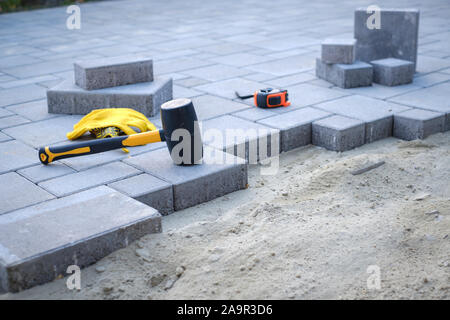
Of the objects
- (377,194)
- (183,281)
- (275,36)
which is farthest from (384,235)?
(275,36)

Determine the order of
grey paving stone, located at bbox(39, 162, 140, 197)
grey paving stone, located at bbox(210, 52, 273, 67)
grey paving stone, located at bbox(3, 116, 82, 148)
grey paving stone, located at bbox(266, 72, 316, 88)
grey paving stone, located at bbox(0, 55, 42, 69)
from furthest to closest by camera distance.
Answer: grey paving stone, located at bbox(0, 55, 42, 69) → grey paving stone, located at bbox(210, 52, 273, 67) → grey paving stone, located at bbox(266, 72, 316, 88) → grey paving stone, located at bbox(3, 116, 82, 148) → grey paving stone, located at bbox(39, 162, 140, 197)

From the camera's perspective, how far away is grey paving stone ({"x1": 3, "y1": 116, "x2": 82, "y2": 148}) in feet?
15.0

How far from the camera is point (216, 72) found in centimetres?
662

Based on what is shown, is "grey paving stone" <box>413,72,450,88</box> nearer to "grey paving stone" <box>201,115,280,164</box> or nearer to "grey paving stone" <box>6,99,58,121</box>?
"grey paving stone" <box>201,115,280,164</box>

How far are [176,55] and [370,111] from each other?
3.50 meters

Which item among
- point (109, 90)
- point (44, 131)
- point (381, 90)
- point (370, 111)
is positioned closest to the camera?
point (44, 131)

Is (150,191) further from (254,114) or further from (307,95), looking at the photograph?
(307,95)

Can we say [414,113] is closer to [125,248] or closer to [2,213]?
[125,248]

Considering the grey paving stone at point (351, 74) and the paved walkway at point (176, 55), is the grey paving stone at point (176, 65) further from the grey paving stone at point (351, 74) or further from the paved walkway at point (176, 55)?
the grey paving stone at point (351, 74)

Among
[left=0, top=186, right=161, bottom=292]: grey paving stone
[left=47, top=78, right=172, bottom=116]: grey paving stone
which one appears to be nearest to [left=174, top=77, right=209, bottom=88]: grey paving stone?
[left=47, top=78, right=172, bottom=116]: grey paving stone

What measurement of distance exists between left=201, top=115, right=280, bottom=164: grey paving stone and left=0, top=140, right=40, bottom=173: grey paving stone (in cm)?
133

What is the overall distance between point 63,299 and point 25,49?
21.5ft

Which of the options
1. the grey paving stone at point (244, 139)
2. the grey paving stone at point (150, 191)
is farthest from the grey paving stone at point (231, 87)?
the grey paving stone at point (150, 191)

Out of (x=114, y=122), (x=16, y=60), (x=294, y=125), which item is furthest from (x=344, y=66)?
(x=16, y=60)
